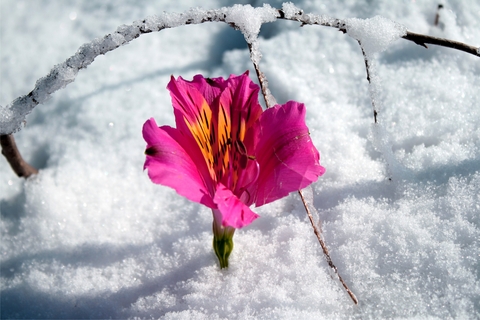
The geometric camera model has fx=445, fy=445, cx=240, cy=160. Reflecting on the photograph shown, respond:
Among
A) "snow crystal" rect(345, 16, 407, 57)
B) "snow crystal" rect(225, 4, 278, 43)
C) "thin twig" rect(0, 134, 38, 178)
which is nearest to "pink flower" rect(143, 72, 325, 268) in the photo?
"snow crystal" rect(225, 4, 278, 43)

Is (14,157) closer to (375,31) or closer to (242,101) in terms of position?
(242,101)

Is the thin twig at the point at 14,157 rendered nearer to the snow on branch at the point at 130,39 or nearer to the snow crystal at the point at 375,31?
the snow on branch at the point at 130,39

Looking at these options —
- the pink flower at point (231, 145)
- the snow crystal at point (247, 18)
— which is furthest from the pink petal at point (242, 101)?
the snow crystal at point (247, 18)

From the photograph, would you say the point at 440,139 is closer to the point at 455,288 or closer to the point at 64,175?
the point at 455,288

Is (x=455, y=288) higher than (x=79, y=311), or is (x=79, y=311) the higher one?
(x=79, y=311)

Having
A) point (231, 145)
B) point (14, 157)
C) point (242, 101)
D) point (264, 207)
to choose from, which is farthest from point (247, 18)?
point (14, 157)

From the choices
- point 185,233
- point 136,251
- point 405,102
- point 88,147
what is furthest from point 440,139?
point 88,147
